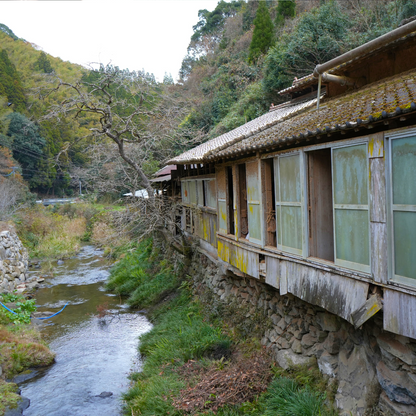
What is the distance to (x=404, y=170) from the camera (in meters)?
4.13

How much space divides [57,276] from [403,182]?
20.8 metres

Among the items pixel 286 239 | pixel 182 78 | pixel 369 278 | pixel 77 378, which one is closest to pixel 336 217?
pixel 369 278

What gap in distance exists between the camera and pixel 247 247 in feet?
26.7

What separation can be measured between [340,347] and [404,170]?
3348 mm

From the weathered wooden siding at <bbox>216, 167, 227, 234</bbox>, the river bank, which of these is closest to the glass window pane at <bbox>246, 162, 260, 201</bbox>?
the weathered wooden siding at <bbox>216, 167, 227, 234</bbox>

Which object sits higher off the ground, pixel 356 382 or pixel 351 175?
pixel 351 175

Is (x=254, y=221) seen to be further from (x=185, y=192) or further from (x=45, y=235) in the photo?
(x=45, y=235)

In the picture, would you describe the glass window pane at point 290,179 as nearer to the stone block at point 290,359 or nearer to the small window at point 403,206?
the small window at point 403,206

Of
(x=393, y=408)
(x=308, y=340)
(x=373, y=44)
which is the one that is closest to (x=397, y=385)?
(x=393, y=408)

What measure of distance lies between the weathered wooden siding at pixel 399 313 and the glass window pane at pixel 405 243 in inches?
11.3

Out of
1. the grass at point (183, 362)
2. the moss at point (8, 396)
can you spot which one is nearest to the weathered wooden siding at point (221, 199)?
the grass at point (183, 362)

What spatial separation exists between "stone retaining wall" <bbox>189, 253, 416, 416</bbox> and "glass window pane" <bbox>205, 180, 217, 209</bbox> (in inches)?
98.7

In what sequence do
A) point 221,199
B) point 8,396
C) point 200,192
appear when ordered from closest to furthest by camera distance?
point 8,396, point 221,199, point 200,192

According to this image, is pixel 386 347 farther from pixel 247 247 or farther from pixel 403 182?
pixel 247 247
